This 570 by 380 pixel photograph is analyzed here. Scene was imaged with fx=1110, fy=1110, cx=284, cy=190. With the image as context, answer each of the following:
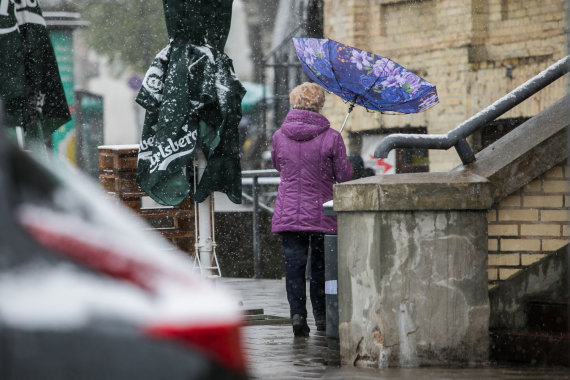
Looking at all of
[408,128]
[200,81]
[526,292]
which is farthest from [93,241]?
[408,128]

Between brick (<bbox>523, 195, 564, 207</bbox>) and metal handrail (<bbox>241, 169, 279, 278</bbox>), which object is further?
metal handrail (<bbox>241, 169, 279, 278</bbox>)

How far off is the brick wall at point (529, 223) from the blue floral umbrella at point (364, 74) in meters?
2.04

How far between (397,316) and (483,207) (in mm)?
758

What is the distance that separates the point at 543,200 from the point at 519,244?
29 cm

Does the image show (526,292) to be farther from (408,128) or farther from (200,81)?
(408,128)

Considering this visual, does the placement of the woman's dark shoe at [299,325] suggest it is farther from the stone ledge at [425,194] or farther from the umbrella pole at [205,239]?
the stone ledge at [425,194]

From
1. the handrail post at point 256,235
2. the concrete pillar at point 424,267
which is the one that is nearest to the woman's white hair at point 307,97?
the concrete pillar at point 424,267

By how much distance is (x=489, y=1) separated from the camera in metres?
18.0

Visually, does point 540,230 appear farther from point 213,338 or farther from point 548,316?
point 213,338

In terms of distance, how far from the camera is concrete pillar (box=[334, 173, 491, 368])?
603cm

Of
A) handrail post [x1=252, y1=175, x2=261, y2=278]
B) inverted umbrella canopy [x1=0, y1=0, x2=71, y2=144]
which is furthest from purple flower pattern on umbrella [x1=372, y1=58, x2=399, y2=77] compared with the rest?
handrail post [x1=252, y1=175, x2=261, y2=278]

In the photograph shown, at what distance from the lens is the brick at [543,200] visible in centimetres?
634

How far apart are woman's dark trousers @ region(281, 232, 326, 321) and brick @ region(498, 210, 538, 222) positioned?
1886 mm

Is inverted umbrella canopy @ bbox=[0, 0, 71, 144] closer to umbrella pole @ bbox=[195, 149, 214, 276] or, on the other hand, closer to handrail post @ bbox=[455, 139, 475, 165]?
umbrella pole @ bbox=[195, 149, 214, 276]
